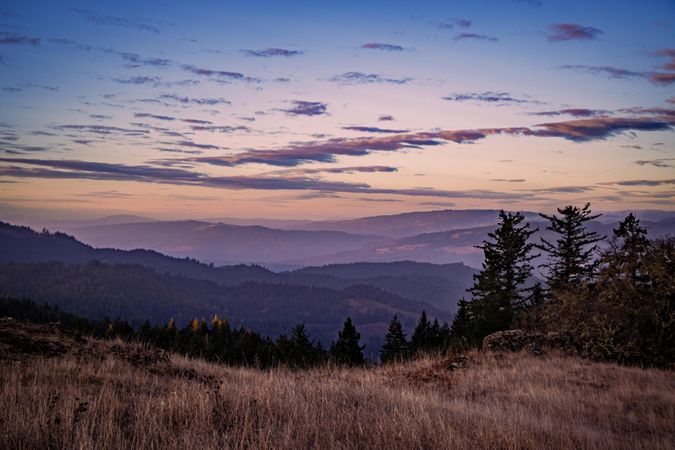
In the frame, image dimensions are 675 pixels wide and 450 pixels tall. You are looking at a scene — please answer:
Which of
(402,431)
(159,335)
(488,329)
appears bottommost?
(159,335)

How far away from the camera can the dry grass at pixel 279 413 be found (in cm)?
540

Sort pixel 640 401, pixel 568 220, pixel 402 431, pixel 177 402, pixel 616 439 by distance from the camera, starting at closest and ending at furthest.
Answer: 1. pixel 402 431
2. pixel 177 402
3. pixel 616 439
4. pixel 640 401
5. pixel 568 220

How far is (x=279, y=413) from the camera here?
676cm

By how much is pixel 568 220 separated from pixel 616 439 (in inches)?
1352

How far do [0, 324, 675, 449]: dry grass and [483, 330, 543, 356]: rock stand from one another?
21.5ft

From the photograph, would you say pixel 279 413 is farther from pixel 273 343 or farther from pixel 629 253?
pixel 273 343

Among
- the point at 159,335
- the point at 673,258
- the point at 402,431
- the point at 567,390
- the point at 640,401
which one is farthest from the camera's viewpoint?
the point at 159,335

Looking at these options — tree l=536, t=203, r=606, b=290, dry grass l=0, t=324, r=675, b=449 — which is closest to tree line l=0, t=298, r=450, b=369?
tree l=536, t=203, r=606, b=290

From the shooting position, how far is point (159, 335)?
7131 cm

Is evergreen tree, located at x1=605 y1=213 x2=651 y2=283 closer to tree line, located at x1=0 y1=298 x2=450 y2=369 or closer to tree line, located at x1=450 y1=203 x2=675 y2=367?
tree line, located at x1=450 y1=203 x2=675 y2=367

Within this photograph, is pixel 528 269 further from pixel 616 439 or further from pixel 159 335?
pixel 159 335

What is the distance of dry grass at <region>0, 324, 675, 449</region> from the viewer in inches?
213

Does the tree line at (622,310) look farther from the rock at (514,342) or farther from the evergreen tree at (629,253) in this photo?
the rock at (514,342)

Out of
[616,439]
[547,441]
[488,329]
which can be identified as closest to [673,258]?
[488,329]
